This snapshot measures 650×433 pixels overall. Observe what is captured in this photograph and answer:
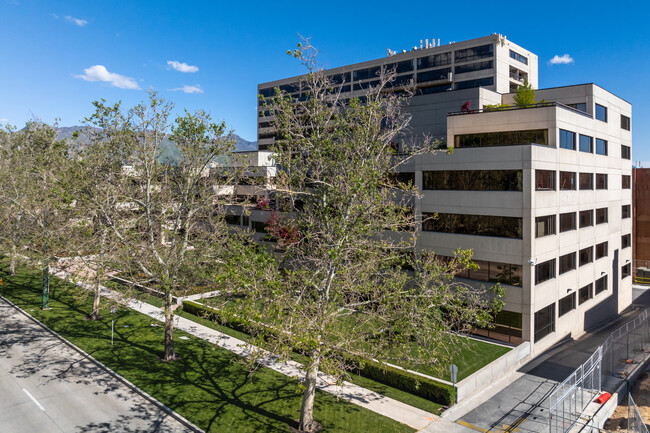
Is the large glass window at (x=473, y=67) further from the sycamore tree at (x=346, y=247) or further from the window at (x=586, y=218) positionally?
the sycamore tree at (x=346, y=247)

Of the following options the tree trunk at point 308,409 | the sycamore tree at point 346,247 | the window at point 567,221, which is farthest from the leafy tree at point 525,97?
the tree trunk at point 308,409

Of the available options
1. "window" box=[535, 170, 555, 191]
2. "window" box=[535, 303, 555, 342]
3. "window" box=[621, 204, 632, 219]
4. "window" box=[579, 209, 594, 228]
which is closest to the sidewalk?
"window" box=[535, 303, 555, 342]

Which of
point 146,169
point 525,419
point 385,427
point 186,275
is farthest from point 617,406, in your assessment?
point 146,169

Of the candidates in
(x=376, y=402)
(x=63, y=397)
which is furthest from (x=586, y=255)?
(x=63, y=397)

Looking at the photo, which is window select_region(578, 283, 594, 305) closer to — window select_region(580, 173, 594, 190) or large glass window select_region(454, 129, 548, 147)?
window select_region(580, 173, 594, 190)

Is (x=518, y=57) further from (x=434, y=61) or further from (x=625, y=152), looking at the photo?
(x=625, y=152)

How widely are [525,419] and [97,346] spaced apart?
73.8ft

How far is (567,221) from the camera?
30625mm

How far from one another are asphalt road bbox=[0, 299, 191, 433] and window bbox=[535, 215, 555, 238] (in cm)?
2192

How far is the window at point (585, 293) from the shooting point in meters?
33.3

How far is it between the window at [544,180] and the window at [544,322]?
25.0 feet

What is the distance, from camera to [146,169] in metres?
23.4

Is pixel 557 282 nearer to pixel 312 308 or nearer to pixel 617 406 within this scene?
pixel 617 406

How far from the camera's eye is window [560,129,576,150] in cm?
2947
